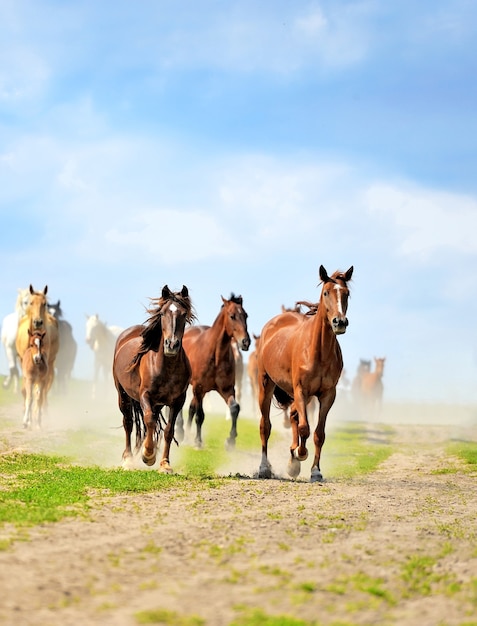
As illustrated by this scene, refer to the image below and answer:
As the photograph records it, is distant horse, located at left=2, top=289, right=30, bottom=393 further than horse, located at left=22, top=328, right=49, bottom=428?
Yes

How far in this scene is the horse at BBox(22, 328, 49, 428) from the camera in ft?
76.3

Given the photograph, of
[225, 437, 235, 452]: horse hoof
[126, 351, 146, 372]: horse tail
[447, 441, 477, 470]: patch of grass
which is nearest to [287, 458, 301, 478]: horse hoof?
[126, 351, 146, 372]: horse tail

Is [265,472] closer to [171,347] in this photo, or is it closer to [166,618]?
[171,347]

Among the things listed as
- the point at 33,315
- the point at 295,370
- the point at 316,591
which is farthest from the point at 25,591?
the point at 33,315

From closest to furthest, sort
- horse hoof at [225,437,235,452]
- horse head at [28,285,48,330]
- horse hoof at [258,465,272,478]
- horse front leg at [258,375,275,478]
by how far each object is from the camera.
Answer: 1. horse hoof at [258,465,272,478]
2. horse front leg at [258,375,275,478]
3. horse hoof at [225,437,235,452]
4. horse head at [28,285,48,330]

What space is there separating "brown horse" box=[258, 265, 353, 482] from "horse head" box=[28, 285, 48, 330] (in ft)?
33.4

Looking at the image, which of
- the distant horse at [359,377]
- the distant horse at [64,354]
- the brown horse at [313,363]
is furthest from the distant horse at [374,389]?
the brown horse at [313,363]

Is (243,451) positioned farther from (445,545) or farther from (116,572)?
(116,572)

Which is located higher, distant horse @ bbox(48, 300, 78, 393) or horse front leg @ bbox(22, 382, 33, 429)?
distant horse @ bbox(48, 300, 78, 393)

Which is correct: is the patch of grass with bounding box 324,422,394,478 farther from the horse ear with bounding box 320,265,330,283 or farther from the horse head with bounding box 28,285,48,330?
the horse head with bounding box 28,285,48,330

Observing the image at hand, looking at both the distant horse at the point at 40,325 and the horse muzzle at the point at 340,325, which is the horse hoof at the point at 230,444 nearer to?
the horse muzzle at the point at 340,325

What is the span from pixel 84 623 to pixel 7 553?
1839 mm

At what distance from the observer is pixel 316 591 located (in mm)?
6102

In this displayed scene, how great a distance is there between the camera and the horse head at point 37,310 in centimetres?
2320
